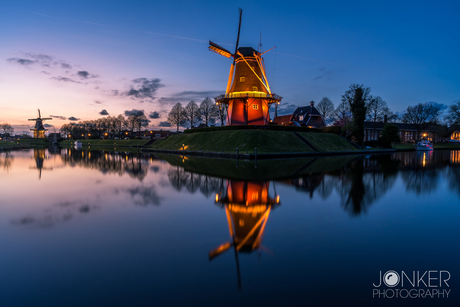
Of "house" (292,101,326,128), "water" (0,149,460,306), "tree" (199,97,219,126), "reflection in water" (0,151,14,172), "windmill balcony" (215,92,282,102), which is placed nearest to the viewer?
"water" (0,149,460,306)

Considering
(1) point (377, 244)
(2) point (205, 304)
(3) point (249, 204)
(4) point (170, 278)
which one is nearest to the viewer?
(2) point (205, 304)

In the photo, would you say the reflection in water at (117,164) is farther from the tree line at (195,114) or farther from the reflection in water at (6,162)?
→ the tree line at (195,114)

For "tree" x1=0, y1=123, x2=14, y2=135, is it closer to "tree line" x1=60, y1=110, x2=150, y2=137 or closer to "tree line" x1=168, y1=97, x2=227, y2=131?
"tree line" x1=60, y1=110, x2=150, y2=137

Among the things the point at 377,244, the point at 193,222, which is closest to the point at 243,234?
the point at 193,222

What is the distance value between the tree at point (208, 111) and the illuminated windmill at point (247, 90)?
30.0 meters

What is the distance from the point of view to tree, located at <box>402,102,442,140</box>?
247 feet

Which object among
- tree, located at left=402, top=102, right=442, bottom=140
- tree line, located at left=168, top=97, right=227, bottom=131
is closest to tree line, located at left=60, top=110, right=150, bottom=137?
tree line, located at left=168, top=97, right=227, bottom=131

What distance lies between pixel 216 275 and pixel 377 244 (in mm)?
3574

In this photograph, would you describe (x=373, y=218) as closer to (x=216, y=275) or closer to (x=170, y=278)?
(x=216, y=275)

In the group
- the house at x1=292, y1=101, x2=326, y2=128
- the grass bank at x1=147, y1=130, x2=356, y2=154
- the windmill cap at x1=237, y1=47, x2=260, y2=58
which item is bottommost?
the grass bank at x1=147, y1=130, x2=356, y2=154

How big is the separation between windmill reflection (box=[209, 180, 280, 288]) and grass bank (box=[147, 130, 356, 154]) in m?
18.6

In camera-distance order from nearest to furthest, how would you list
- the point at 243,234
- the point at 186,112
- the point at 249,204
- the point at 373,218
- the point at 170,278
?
the point at 170,278 < the point at 243,234 < the point at 373,218 < the point at 249,204 < the point at 186,112

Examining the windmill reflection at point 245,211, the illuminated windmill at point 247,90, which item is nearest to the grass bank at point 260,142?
the illuminated windmill at point 247,90

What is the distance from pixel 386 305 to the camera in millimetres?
3477
